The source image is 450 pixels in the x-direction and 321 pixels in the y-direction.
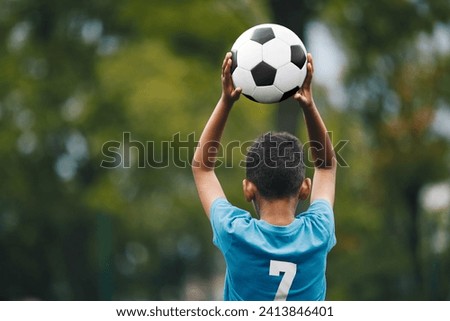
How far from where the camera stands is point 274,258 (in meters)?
3.99

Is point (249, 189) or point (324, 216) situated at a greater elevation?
point (249, 189)

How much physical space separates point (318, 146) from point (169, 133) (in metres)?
14.5

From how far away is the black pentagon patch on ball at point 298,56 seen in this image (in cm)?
Answer: 542

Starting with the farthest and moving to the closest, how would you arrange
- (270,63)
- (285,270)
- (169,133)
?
(169,133) → (270,63) → (285,270)

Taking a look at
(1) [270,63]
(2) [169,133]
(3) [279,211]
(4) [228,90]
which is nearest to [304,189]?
(3) [279,211]

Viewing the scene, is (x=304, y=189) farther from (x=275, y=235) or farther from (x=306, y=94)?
(x=306, y=94)

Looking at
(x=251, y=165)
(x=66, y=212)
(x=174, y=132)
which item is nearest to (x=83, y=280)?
(x=66, y=212)

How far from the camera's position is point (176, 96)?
18.5 meters

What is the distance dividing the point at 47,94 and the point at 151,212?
15.7 ft

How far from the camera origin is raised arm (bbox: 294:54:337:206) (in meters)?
4.36

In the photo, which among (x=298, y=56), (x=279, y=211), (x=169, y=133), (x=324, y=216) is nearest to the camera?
(x=279, y=211)

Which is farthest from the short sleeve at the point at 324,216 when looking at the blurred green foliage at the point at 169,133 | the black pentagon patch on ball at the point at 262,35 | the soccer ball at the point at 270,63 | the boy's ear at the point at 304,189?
the blurred green foliage at the point at 169,133
